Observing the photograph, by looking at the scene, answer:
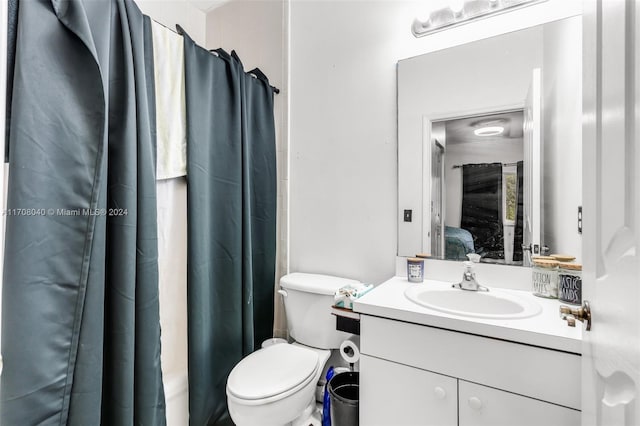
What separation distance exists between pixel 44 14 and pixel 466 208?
172 centimetres

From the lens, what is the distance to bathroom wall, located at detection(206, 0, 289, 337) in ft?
6.30

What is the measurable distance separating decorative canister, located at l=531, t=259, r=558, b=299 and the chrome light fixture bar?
109cm

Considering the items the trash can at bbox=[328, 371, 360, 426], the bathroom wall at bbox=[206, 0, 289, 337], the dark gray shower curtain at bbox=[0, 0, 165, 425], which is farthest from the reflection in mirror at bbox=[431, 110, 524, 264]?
the dark gray shower curtain at bbox=[0, 0, 165, 425]

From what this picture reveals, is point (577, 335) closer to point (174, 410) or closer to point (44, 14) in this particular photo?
point (174, 410)

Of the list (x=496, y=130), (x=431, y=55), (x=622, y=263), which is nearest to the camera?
(x=622, y=263)

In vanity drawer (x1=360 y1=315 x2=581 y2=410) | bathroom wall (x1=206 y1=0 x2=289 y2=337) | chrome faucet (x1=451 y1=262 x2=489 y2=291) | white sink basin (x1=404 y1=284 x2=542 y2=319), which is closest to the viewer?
vanity drawer (x1=360 y1=315 x2=581 y2=410)

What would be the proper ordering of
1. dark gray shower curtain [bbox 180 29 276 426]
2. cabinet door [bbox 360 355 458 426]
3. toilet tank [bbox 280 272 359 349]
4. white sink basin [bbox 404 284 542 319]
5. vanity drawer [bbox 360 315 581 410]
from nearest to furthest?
vanity drawer [bbox 360 315 581 410]
cabinet door [bbox 360 355 458 426]
white sink basin [bbox 404 284 542 319]
dark gray shower curtain [bbox 180 29 276 426]
toilet tank [bbox 280 272 359 349]

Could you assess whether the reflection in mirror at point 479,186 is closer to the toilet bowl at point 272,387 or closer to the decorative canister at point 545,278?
the decorative canister at point 545,278

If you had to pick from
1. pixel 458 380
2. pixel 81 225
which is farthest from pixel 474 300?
pixel 81 225

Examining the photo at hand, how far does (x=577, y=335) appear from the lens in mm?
840

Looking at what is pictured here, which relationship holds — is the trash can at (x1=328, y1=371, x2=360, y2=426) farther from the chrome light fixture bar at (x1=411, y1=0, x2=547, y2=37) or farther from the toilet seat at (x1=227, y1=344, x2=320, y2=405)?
the chrome light fixture bar at (x1=411, y1=0, x2=547, y2=37)

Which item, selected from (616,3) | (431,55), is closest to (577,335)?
(616,3)

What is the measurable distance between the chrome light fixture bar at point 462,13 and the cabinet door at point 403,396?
1491 mm

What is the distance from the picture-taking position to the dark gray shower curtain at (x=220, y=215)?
1.39 metres
